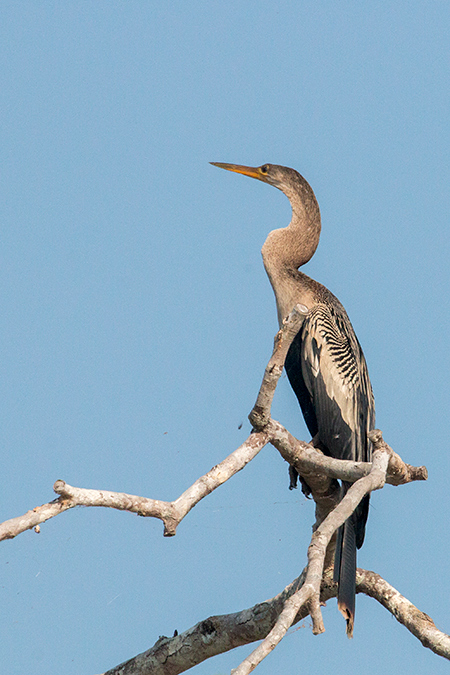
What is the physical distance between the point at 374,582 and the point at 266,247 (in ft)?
8.56

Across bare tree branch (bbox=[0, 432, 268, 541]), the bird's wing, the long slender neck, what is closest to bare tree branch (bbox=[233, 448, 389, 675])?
bare tree branch (bbox=[0, 432, 268, 541])

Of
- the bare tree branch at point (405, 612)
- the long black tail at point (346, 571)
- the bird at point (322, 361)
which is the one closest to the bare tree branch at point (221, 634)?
the bare tree branch at point (405, 612)

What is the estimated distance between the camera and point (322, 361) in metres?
5.13

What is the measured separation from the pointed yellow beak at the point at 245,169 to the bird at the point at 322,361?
2.45ft

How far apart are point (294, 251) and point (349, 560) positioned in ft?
8.22

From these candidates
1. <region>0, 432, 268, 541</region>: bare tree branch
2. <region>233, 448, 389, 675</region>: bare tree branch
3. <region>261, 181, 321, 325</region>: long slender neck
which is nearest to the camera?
<region>233, 448, 389, 675</region>: bare tree branch

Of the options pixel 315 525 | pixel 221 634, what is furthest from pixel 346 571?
pixel 221 634

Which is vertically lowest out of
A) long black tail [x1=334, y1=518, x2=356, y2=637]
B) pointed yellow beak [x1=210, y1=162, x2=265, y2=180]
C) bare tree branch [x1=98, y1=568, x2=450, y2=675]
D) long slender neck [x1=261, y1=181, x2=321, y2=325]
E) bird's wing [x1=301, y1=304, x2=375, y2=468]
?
bare tree branch [x1=98, y1=568, x2=450, y2=675]

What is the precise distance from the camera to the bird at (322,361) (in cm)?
501

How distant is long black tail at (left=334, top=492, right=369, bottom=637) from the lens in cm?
391

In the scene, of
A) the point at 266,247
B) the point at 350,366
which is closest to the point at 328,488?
the point at 350,366

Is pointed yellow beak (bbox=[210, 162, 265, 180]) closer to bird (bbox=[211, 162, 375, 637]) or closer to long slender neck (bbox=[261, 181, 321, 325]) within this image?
long slender neck (bbox=[261, 181, 321, 325])

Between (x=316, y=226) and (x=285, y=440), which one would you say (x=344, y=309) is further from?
(x=285, y=440)

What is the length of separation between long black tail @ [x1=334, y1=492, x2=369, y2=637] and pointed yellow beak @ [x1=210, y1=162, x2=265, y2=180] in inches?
120
